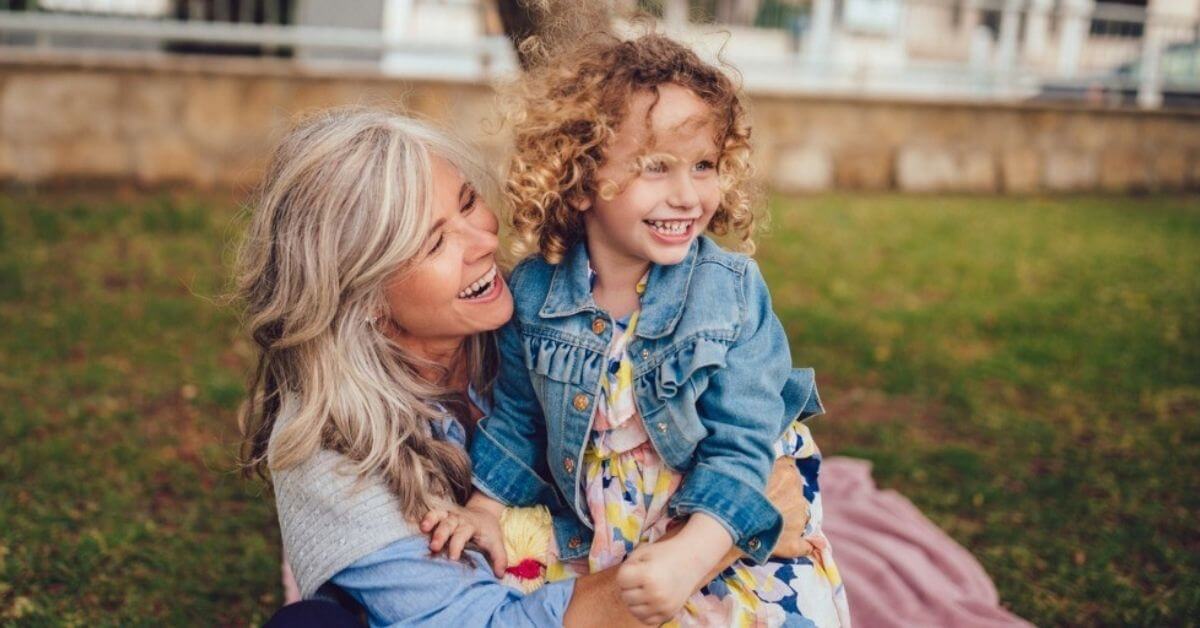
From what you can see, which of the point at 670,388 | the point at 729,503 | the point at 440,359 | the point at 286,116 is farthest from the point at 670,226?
the point at 286,116

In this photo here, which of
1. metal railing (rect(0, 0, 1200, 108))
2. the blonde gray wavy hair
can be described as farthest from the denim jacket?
metal railing (rect(0, 0, 1200, 108))

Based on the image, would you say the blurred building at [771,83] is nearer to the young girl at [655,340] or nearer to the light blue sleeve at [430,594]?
the young girl at [655,340]

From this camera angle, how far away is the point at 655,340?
2.28m

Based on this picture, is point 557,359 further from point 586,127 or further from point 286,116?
point 286,116

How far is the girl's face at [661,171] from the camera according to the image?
2242 millimetres

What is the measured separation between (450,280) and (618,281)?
0.37 m

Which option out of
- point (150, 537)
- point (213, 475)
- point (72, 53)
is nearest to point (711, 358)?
point (150, 537)

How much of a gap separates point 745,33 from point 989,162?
2.85 meters

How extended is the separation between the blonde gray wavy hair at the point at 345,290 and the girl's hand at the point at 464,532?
5 cm

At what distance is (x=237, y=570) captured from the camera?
366 cm

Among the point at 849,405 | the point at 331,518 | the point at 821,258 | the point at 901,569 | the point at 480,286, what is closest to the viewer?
the point at 331,518

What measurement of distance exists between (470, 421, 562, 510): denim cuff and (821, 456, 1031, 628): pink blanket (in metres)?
1.23

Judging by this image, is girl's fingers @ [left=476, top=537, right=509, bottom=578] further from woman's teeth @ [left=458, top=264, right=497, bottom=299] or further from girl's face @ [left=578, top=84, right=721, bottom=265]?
girl's face @ [left=578, top=84, right=721, bottom=265]

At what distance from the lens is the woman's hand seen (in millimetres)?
2334
